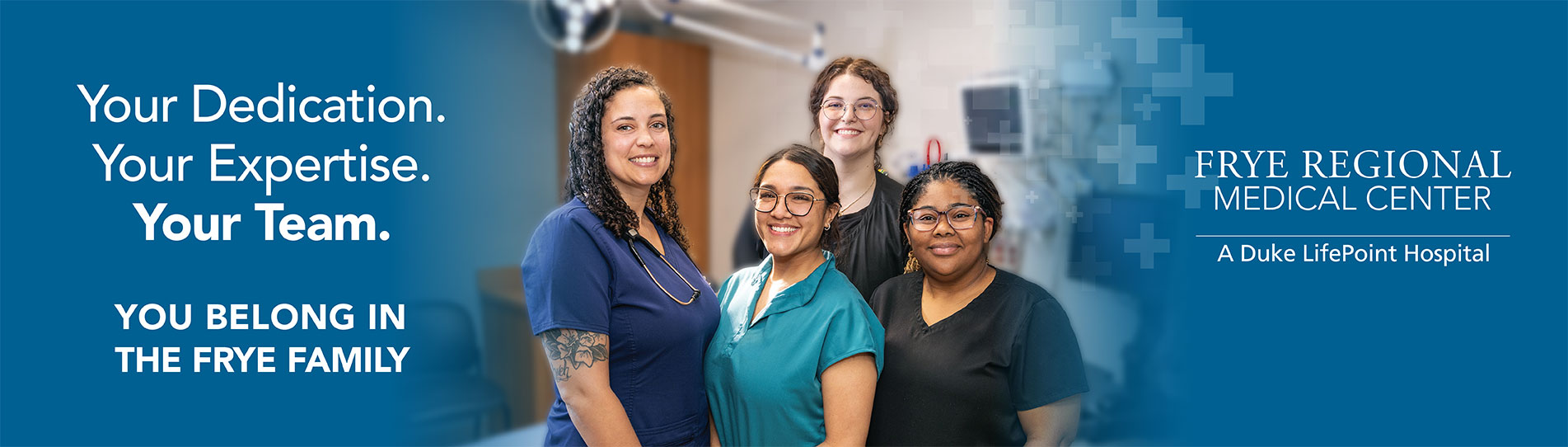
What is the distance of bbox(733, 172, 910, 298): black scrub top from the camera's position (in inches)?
65.6

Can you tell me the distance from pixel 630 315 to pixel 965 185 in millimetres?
493

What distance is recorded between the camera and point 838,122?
1.69m

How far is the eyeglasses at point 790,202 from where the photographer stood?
4.64 ft

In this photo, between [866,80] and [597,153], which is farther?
[866,80]

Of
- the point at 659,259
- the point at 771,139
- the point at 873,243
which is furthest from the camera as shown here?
the point at 771,139

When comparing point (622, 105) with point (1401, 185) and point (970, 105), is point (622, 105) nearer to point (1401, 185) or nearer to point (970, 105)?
point (970, 105)

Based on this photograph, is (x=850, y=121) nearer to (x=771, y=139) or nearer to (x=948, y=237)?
(x=948, y=237)

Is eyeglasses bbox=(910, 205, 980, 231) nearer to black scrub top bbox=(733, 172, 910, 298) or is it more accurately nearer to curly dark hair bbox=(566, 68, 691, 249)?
black scrub top bbox=(733, 172, 910, 298)

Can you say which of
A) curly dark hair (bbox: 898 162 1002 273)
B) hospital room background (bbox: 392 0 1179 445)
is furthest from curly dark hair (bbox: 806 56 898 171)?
curly dark hair (bbox: 898 162 1002 273)

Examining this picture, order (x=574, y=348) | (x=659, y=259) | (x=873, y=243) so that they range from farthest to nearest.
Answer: (x=873, y=243), (x=659, y=259), (x=574, y=348)

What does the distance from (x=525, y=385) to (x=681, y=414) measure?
7.84ft

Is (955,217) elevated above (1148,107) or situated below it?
below

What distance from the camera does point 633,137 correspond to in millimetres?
1461

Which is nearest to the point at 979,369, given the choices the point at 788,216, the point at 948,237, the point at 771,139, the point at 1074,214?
the point at 948,237
